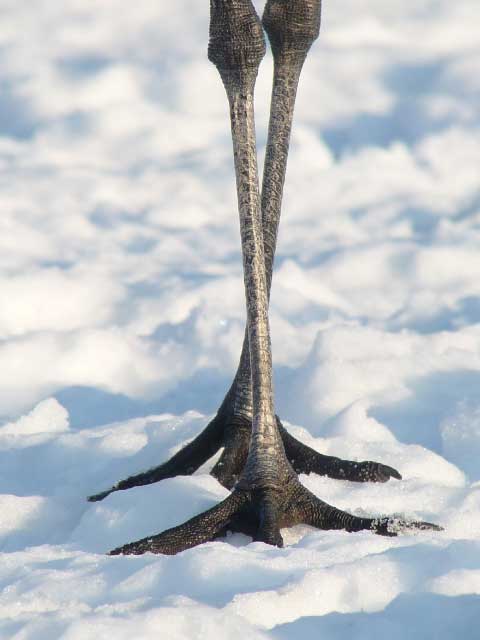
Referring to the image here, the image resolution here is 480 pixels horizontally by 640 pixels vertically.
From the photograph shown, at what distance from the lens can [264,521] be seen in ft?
25.3

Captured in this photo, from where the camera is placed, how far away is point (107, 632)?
188 inches

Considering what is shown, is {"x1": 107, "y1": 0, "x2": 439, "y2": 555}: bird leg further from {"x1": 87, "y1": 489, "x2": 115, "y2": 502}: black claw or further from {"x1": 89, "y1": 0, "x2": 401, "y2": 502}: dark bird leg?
{"x1": 87, "y1": 489, "x2": 115, "y2": 502}: black claw

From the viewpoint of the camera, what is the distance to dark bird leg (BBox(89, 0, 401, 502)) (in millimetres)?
9297

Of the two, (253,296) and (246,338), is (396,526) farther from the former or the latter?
(246,338)

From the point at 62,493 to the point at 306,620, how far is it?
5.47 metres

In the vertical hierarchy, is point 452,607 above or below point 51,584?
below

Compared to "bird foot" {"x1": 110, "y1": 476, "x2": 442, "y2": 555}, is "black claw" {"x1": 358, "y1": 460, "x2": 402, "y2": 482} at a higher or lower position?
higher

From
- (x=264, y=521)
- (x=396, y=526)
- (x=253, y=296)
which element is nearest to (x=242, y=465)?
(x=264, y=521)

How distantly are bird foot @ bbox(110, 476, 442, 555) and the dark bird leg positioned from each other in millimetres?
1085

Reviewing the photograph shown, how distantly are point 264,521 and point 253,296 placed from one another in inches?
70.4

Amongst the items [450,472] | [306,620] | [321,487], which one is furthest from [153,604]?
[450,472]

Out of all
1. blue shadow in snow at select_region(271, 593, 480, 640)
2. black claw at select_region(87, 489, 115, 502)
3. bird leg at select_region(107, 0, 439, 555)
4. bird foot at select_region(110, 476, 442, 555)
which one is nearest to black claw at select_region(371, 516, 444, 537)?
bird foot at select_region(110, 476, 442, 555)

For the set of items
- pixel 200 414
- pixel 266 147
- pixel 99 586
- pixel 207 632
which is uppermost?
pixel 266 147

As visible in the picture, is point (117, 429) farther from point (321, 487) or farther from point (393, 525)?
point (393, 525)
